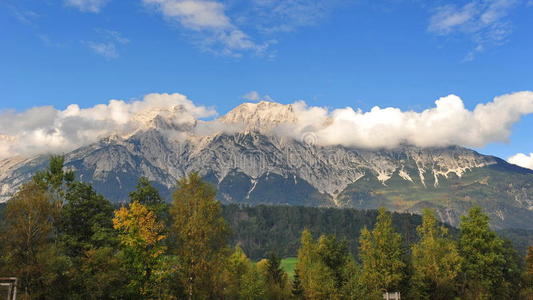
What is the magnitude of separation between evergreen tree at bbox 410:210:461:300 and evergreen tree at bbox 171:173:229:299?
3881 cm

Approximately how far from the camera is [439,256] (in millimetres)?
80062

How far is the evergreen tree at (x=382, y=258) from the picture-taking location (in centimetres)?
7138

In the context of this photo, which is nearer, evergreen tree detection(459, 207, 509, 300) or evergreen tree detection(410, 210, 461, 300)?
evergreen tree detection(410, 210, 461, 300)

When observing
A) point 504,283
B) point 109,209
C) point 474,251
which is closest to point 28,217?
point 109,209

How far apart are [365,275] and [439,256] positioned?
17448 mm

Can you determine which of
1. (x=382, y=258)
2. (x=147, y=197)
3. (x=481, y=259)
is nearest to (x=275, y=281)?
(x=382, y=258)

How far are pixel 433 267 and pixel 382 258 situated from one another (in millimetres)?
12148

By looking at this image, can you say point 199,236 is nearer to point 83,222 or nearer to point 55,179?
point 83,222

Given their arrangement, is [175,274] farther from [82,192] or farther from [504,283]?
[504,283]

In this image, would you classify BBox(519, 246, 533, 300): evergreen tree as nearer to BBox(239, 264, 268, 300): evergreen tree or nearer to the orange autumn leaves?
BBox(239, 264, 268, 300): evergreen tree

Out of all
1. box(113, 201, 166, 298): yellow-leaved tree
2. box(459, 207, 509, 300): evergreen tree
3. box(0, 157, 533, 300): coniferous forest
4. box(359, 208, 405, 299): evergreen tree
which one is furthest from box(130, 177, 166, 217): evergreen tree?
box(459, 207, 509, 300): evergreen tree

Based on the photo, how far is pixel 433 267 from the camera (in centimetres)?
7838

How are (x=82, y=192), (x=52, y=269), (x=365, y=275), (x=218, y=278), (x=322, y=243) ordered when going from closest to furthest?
(x=52, y=269), (x=218, y=278), (x=82, y=192), (x=365, y=275), (x=322, y=243)

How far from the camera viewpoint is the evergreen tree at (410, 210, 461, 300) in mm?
77312
